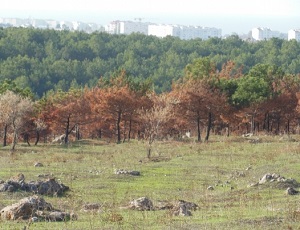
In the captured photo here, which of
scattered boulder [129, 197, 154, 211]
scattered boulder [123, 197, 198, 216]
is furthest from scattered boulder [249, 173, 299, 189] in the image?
scattered boulder [129, 197, 154, 211]

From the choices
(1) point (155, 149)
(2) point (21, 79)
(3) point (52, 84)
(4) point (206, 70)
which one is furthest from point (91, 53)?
(1) point (155, 149)

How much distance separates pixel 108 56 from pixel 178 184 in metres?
144

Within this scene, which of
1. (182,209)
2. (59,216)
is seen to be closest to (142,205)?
(182,209)

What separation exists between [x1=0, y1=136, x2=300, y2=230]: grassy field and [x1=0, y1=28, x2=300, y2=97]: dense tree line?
86474 millimetres

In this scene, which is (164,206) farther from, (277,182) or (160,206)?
(277,182)

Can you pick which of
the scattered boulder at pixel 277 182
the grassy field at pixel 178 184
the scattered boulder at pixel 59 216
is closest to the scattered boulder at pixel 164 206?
the grassy field at pixel 178 184

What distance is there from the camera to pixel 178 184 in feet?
99.2

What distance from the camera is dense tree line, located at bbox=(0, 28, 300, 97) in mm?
138750

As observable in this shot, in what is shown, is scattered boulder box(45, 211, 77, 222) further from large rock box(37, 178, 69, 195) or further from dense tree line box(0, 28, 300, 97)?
dense tree line box(0, 28, 300, 97)

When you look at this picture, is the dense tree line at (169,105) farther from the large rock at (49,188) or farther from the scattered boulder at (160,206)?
the scattered boulder at (160,206)

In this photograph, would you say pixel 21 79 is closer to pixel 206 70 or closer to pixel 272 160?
pixel 206 70

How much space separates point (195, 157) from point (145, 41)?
142586mm

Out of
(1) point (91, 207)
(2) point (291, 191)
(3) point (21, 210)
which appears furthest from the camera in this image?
(2) point (291, 191)

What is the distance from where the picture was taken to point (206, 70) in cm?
8569
